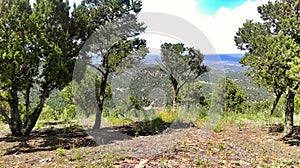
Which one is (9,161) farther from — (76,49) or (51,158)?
(76,49)

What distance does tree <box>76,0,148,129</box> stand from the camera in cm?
1650

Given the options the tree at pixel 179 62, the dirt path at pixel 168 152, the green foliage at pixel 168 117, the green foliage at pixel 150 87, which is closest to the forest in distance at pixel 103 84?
the dirt path at pixel 168 152

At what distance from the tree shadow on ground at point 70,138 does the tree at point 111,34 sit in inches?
67.7

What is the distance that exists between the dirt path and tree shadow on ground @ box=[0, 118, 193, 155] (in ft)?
0.14

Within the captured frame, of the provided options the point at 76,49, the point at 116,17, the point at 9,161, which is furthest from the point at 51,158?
the point at 116,17

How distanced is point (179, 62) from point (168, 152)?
24.1 meters

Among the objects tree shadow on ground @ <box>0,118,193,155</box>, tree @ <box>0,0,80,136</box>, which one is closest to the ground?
tree shadow on ground @ <box>0,118,193,155</box>

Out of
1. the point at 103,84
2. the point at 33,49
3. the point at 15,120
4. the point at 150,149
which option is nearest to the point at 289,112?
the point at 150,149

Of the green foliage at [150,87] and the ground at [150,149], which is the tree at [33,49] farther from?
the green foliage at [150,87]

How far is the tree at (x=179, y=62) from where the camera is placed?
115 feet

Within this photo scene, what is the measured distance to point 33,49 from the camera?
524 inches

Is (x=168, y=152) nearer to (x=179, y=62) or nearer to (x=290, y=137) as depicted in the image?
(x=290, y=137)

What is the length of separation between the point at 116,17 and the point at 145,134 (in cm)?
660

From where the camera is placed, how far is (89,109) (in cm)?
2892
